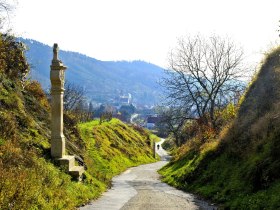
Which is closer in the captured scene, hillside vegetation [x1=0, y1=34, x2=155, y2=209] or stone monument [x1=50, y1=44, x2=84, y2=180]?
hillside vegetation [x1=0, y1=34, x2=155, y2=209]

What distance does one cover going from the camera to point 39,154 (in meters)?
15.8

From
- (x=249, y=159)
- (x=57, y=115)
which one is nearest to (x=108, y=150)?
(x=57, y=115)

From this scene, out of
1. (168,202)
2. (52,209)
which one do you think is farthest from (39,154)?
(168,202)

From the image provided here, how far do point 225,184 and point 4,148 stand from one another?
9.68m

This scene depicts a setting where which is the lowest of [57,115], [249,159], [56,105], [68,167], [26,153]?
[68,167]

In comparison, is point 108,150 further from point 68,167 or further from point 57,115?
point 68,167

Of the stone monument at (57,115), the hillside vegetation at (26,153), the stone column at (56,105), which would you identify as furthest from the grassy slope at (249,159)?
the stone column at (56,105)

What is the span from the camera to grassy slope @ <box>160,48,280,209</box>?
13934mm

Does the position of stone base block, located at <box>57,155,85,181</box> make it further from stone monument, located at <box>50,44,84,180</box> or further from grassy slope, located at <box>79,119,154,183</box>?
grassy slope, located at <box>79,119,154,183</box>

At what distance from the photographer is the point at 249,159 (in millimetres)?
17797

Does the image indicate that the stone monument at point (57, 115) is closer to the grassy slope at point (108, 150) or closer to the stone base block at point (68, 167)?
the stone base block at point (68, 167)

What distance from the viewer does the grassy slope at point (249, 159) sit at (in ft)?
45.7

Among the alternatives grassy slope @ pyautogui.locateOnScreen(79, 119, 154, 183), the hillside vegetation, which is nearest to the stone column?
the hillside vegetation

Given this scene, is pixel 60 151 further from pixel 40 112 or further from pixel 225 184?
pixel 225 184
